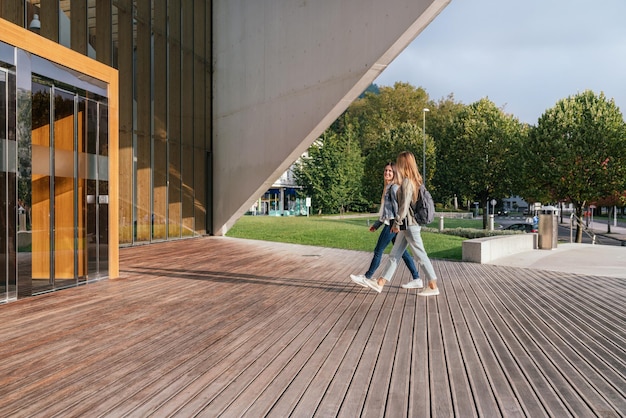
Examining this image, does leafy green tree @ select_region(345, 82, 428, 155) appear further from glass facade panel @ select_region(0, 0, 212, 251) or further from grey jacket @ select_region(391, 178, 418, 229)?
grey jacket @ select_region(391, 178, 418, 229)

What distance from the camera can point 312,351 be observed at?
4.54 meters

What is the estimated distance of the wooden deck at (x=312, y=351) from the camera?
10.9 ft

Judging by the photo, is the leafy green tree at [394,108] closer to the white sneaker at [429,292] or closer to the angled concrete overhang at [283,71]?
the angled concrete overhang at [283,71]

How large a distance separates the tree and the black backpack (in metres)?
26.9

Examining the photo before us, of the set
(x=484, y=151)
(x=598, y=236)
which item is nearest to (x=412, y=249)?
(x=484, y=151)

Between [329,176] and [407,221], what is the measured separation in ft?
159

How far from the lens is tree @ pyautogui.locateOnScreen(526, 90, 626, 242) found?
98.3ft

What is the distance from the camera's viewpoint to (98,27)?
13.8m

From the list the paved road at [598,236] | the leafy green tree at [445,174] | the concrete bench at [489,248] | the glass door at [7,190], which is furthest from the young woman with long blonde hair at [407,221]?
the leafy green tree at [445,174]

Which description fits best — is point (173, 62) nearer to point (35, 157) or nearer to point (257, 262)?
point (257, 262)

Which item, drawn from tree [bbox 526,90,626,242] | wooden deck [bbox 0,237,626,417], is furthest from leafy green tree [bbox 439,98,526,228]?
wooden deck [bbox 0,237,626,417]

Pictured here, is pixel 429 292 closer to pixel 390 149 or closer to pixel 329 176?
pixel 390 149

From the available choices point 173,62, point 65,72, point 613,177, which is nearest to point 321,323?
point 65,72

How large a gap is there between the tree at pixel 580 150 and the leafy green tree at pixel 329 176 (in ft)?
85.1
